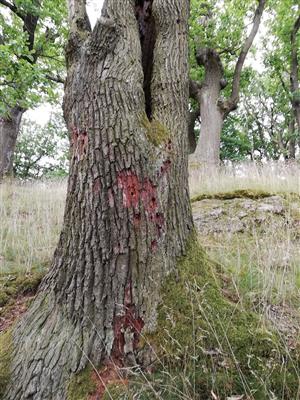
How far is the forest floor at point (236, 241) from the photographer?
2.23 m

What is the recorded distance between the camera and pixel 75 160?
6.88 ft

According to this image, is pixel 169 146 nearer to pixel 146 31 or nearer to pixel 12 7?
pixel 146 31

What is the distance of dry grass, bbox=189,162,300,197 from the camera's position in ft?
16.8

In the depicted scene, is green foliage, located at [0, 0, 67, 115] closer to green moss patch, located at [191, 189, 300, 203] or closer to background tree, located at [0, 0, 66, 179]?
background tree, located at [0, 0, 66, 179]

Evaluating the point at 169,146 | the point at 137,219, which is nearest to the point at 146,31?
the point at 169,146

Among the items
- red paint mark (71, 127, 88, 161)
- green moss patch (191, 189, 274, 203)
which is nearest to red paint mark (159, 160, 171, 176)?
red paint mark (71, 127, 88, 161)

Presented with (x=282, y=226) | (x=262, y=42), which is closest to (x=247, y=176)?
(x=282, y=226)

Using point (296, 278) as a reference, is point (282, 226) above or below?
above

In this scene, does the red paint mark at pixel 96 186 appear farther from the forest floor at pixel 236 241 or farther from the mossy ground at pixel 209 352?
the forest floor at pixel 236 241

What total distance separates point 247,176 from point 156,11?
13.9 feet

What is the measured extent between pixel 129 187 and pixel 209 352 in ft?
3.55

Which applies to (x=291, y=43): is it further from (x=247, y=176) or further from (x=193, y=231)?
(x=193, y=231)

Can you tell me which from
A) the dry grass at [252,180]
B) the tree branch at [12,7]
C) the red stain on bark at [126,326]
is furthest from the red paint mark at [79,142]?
the tree branch at [12,7]

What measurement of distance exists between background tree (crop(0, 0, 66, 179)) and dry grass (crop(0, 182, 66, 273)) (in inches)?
71.1
